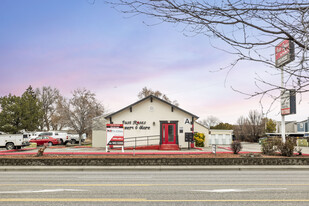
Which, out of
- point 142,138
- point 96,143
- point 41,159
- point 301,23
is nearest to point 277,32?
point 301,23

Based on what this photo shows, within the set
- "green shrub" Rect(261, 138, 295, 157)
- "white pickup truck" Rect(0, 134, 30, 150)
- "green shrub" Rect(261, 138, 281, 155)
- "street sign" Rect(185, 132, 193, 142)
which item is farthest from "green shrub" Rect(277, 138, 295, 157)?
"white pickup truck" Rect(0, 134, 30, 150)

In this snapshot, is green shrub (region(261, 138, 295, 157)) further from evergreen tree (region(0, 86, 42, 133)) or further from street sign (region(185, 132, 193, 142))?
evergreen tree (region(0, 86, 42, 133))

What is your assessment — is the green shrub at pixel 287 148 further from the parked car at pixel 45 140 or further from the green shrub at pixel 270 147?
the parked car at pixel 45 140

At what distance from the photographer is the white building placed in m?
32.8

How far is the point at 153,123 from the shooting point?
33094mm

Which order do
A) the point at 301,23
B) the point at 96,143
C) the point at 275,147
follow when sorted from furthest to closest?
the point at 96,143 < the point at 275,147 < the point at 301,23

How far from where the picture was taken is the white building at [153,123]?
1289 inches

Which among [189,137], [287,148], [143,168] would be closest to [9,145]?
[189,137]

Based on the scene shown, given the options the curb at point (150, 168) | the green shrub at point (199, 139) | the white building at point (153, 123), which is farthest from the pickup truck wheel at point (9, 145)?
the green shrub at point (199, 139)

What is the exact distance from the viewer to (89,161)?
19.1 meters

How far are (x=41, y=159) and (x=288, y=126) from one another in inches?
3255

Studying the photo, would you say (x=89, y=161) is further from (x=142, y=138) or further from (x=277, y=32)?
(x=277, y=32)

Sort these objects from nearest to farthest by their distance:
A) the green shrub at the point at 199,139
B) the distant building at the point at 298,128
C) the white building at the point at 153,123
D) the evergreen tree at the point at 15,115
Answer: the white building at the point at 153,123 → the green shrub at the point at 199,139 → the evergreen tree at the point at 15,115 → the distant building at the point at 298,128

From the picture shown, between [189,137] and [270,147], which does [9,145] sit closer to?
[189,137]
